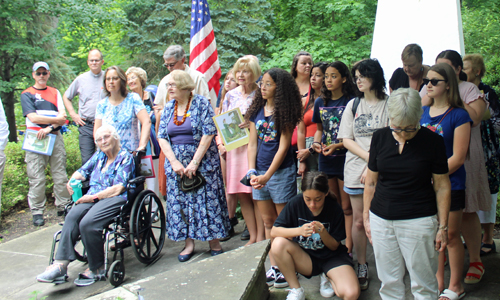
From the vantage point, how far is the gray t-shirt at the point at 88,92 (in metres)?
5.10

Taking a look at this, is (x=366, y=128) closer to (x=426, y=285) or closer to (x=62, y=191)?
(x=426, y=285)

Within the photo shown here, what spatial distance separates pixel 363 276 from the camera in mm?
3049

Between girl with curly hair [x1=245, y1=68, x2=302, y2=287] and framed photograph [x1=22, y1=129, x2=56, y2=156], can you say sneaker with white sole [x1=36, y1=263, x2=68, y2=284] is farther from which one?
framed photograph [x1=22, y1=129, x2=56, y2=156]

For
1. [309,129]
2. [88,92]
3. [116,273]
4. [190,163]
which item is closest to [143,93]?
[88,92]

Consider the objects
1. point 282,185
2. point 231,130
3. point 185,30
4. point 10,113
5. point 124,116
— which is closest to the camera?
point 282,185

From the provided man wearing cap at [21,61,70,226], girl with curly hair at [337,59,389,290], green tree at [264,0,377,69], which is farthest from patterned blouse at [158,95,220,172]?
green tree at [264,0,377,69]

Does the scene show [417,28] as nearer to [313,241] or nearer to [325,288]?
[313,241]

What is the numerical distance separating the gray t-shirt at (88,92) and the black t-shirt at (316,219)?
325 centimetres

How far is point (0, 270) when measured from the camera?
4090 millimetres

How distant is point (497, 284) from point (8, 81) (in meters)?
10.5

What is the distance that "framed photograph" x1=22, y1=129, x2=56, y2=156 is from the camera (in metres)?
5.24

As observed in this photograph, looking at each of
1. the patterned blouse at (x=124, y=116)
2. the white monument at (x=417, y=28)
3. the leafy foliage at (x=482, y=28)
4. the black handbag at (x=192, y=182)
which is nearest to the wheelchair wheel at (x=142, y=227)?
the black handbag at (x=192, y=182)

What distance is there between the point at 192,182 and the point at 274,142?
36.1 inches

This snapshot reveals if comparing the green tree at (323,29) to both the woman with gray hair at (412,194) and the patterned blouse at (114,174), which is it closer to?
the patterned blouse at (114,174)
